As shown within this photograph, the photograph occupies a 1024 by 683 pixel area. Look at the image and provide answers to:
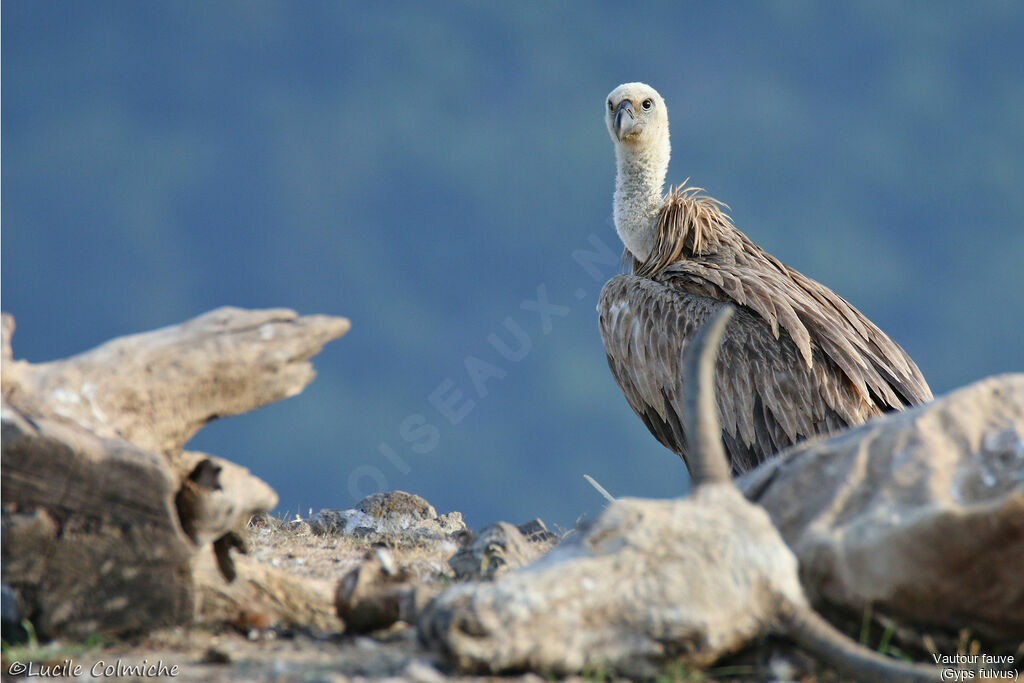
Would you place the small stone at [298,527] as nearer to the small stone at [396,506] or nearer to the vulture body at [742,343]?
the small stone at [396,506]

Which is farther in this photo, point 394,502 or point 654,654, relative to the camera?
point 394,502

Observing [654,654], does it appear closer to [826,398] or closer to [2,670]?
Result: [2,670]

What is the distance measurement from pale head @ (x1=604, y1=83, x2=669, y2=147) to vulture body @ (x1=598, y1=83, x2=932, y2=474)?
888 mm

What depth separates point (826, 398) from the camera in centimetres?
772

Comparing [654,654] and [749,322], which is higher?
[749,322]

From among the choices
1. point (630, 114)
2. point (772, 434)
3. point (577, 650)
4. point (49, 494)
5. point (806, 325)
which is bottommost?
point (577, 650)

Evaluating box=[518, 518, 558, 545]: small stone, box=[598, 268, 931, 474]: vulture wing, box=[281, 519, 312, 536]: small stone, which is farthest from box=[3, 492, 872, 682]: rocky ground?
box=[598, 268, 931, 474]: vulture wing

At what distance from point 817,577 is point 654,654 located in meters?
0.69

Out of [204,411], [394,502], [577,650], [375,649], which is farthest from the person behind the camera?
[394,502]

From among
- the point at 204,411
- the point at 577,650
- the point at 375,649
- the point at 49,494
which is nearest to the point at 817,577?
the point at 577,650

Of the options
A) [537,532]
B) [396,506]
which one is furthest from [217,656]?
[396,506]

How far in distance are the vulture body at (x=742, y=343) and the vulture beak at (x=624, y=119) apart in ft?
2.96

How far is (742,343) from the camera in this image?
8.14 meters

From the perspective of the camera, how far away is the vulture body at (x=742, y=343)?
7.75 metres
